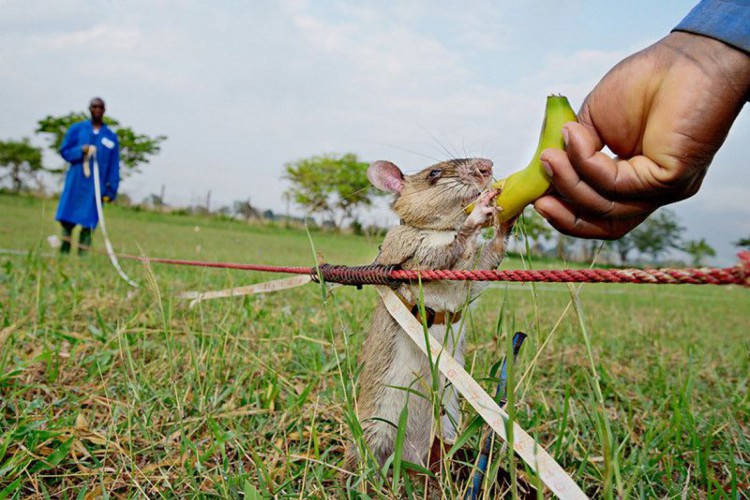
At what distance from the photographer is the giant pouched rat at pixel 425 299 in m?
1.91

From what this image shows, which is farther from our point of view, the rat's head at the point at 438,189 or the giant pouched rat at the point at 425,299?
the rat's head at the point at 438,189

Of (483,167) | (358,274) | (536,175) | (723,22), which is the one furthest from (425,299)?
(723,22)

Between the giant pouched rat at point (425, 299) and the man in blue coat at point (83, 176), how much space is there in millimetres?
8161

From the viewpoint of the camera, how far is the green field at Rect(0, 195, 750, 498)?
1.78m

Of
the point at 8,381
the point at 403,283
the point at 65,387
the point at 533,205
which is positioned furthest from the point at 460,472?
the point at 8,381

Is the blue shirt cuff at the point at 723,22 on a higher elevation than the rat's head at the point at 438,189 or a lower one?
higher

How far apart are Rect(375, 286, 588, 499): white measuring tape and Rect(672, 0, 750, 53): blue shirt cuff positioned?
101 centimetres

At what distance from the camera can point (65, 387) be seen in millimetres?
2525

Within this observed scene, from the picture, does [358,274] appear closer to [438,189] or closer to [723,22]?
[438,189]

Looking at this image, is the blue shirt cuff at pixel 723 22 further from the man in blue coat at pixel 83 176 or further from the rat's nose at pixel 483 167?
A: the man in blue coat at pixel 83 176

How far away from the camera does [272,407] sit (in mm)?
2393

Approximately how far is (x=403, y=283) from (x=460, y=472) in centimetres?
63

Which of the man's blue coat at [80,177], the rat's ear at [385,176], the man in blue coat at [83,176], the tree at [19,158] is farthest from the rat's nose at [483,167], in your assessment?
the tree at [19,158]

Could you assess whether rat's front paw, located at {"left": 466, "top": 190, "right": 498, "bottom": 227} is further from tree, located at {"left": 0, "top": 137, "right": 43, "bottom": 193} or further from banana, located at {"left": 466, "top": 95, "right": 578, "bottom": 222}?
tree, located at {"left": 0, "top": 137, "right": 43, "bottom": 193}
